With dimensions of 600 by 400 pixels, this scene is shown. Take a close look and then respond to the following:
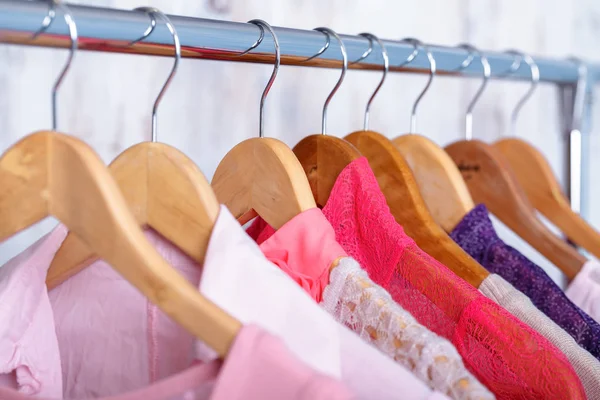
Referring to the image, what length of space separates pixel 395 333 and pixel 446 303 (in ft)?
0.30

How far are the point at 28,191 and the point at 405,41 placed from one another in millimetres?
428

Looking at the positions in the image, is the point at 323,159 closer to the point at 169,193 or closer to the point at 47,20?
the point at 169,193

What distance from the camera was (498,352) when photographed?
2.02ft

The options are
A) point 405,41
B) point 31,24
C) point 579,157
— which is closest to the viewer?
point 31,24

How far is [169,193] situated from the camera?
0.61m

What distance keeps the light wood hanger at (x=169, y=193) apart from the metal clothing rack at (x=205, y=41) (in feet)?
0.05

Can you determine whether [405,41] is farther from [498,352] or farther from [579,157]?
[579,157]

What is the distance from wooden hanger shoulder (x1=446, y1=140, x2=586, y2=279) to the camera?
88cm

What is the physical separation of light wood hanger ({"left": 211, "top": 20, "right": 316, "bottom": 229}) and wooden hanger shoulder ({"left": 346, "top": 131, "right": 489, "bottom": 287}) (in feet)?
0.41

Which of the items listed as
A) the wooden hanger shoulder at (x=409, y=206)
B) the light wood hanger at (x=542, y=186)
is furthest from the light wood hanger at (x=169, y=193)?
the light wood hanger at (x=542, y=186)

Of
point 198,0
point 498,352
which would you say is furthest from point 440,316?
point 198,0

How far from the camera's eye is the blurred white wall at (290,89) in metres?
0.90

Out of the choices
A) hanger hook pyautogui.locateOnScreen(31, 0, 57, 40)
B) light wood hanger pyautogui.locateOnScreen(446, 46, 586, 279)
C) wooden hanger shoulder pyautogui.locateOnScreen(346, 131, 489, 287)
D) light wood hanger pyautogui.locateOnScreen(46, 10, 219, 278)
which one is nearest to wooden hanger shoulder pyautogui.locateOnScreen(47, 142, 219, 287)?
light wood hanger pyautogui.locateOnScreen(46, 10, 219, 278)

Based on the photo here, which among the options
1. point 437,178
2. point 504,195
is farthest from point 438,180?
point 504,195
